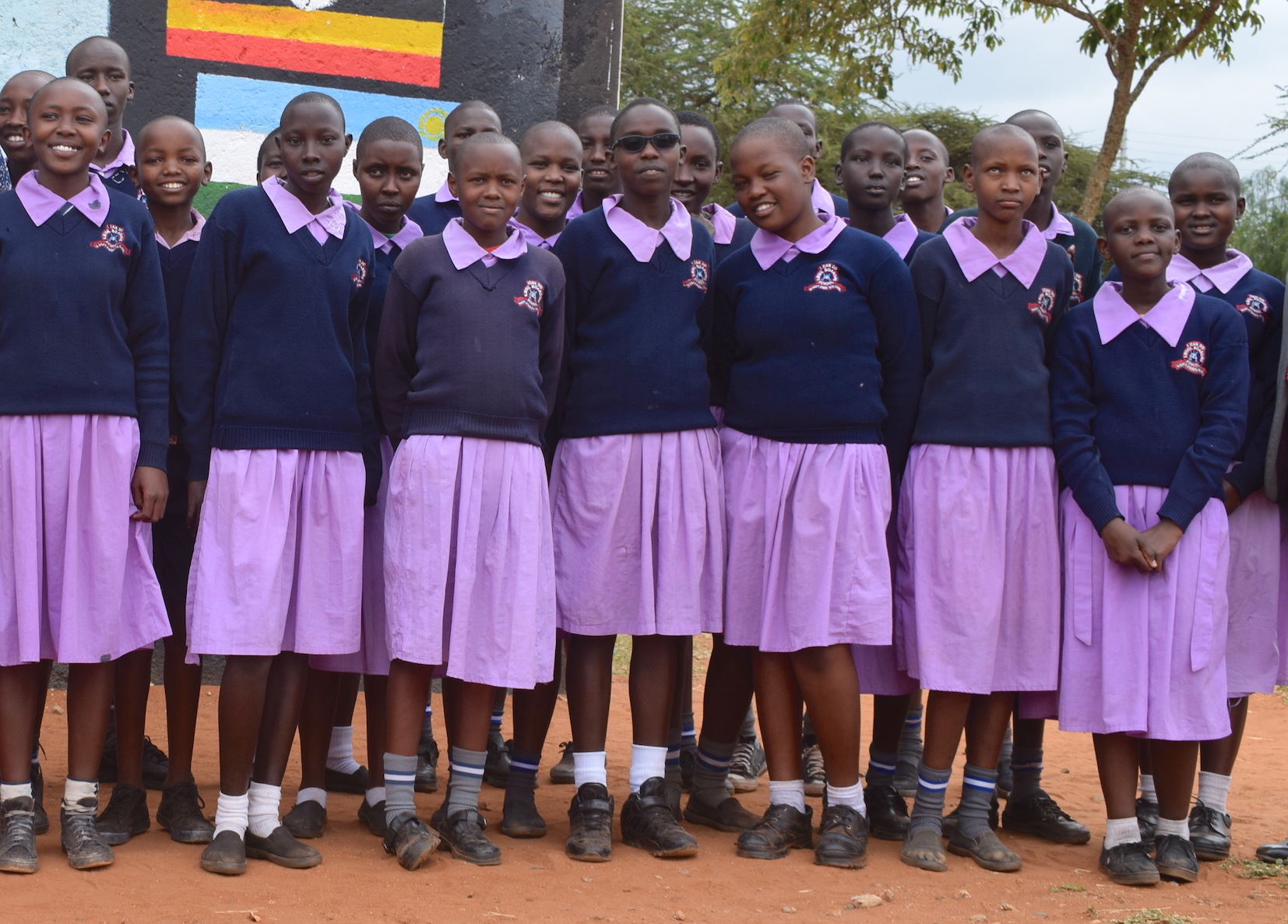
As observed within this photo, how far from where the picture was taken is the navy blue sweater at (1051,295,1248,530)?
3.99m

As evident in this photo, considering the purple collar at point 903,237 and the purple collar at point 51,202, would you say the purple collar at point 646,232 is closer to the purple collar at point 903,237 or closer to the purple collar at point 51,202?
the purple collar at point 903,237

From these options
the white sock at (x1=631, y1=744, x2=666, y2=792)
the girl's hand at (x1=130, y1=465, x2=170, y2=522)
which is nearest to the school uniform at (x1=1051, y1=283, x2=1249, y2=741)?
the white sock at (x1=631, y1=744, x2=666, y2=792)

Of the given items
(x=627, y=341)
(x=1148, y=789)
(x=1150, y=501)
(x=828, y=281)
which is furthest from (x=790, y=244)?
(x=1148, y=789)

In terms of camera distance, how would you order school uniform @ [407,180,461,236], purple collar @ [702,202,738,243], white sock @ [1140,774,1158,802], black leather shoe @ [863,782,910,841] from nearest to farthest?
1. black leather shoe @ [863,782,910,841]
2. white sock @ [1140,774,1158,802]
3. purple collar @ [702,202,738,243]
4. school uniform @ [407,180,461,236]

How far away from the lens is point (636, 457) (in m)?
→ 4.09

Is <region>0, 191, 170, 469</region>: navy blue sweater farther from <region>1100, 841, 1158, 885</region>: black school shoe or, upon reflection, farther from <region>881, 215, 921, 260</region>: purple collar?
<region>1100, 841, 1158, 885</region>: black school shoe

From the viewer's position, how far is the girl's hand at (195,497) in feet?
12.7

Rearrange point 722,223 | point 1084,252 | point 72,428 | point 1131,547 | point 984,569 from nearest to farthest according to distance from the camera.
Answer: point 72,428 < point 1131,547 < point 984,569 < point 722,223 < point 1084,252

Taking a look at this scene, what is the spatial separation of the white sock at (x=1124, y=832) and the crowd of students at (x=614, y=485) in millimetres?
21

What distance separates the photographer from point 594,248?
4.15m

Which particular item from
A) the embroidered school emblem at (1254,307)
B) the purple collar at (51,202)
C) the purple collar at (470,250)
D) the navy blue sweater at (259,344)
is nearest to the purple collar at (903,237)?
the embroidered school emblem at (1254,307)

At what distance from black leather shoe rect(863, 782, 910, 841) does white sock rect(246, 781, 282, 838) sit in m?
1.72

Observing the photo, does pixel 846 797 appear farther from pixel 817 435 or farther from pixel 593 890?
pixel 817 435

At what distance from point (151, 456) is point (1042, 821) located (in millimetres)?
2859
